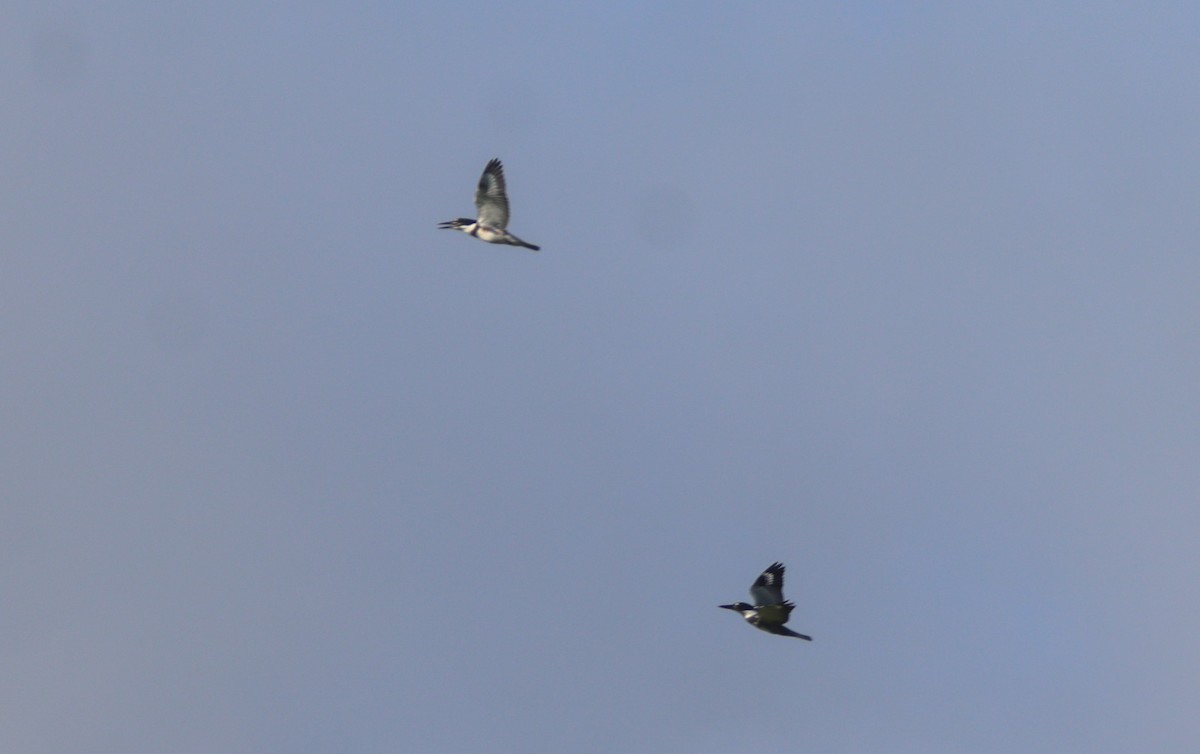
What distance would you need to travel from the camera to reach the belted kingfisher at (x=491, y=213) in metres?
61.7

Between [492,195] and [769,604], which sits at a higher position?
[492,195]

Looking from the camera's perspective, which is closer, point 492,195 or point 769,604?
point 769,604

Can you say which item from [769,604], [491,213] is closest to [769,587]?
[769,604]

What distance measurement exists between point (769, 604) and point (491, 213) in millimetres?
20027

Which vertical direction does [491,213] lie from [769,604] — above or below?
above

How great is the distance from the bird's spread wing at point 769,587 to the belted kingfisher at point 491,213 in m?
16.4

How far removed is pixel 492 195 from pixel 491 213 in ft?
3.32

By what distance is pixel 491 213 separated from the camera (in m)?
62.4

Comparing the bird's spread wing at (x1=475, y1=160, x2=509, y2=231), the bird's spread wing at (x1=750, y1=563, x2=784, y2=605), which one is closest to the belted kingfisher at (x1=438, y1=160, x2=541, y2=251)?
the bird's spread wing at (x1=475, y1=160, x2=509, y2=231)

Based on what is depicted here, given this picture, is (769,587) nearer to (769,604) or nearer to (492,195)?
(769,604)

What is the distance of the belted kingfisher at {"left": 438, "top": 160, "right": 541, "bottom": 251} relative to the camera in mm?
61688

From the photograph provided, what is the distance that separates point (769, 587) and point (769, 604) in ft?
2.47

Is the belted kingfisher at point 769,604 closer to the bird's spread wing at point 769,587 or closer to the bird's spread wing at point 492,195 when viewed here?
the bird's spread wing at point 769,587

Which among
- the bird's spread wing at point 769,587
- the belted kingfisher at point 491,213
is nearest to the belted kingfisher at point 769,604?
the bird's spread wing at point 769,587
